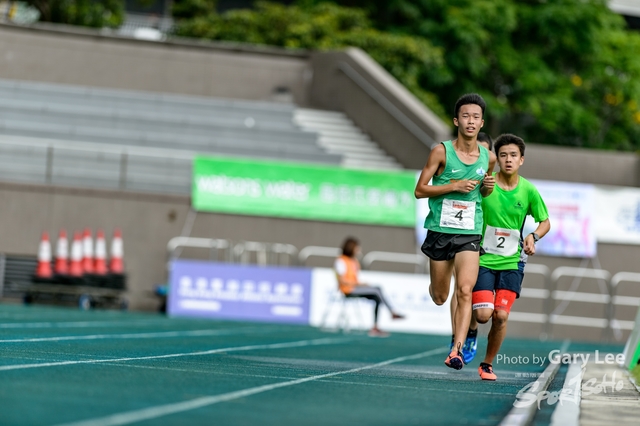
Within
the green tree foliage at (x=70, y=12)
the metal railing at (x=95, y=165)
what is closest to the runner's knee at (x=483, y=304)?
the metal railing at (x=95, y=165)

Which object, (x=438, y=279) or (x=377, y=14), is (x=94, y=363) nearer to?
(x=438, y=279)

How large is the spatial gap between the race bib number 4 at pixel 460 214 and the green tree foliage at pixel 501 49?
2547 centimetres

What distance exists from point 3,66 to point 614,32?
19532 millimetres

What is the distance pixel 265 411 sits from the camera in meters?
6.70

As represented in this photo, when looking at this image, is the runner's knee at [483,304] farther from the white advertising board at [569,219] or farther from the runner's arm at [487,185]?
the white advertising board at [569,219]

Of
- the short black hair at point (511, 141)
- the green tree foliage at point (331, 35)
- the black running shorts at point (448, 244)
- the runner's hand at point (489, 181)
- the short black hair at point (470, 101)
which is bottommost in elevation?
the black running shorts at point (448, 244)

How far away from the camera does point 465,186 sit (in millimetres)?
10180

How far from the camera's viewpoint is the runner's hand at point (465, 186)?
10180 mm

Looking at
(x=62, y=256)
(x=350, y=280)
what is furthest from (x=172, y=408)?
(x=62, y=256)

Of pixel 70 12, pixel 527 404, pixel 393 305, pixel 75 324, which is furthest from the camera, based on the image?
pixel 70 12

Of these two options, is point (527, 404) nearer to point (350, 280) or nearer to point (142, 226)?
point (350, 280)

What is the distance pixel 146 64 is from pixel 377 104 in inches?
259

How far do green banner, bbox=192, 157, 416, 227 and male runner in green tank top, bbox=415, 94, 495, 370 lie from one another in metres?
16.6

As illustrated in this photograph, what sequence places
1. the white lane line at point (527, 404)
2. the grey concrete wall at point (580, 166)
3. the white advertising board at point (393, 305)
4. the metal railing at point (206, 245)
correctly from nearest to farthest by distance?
1. the white lane line at point (527, 404)
2. the white advertising board at point (393, 305)
3. the metal railing at point (206, 245)
4. the grey concrete wall at point (580, 166)
